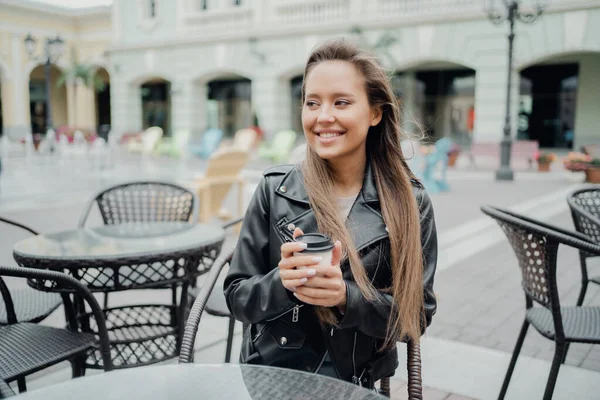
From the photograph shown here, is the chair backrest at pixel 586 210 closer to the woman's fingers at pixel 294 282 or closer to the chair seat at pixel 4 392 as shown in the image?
the woman's fingers at pixel 294 282

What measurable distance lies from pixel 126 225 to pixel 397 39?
17.0 m

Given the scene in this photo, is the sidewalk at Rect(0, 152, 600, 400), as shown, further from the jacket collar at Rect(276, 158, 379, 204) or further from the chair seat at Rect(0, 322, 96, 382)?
the jacket collar at Rect(276, 158, 379, 204)

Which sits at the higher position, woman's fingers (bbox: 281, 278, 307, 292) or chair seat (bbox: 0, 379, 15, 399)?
woman's fingers (bbox: 281, 278, 307, 292)

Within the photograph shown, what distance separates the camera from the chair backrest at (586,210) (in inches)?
107

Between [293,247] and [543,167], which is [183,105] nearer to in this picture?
[543,167]

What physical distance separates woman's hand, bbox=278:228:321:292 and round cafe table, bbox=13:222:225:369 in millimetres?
1228

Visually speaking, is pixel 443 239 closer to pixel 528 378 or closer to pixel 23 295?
pixel 528 378

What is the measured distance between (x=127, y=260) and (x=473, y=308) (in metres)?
2.82

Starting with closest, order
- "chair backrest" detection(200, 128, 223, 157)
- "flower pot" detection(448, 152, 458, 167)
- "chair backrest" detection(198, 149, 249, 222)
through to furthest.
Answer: "chair backrest" detection(198, 149, 249, 222), "flower pot" detection(448, 152, 458, 167), "chair backrest" detection(200, 128, 223, 157)

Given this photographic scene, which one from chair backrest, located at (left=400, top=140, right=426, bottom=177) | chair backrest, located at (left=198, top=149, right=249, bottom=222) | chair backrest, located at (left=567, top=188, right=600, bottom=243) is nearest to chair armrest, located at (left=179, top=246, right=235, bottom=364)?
chair backrest, located at (left=400, top=140, right=426, bottom=177)

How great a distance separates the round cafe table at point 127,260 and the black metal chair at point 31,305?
0.13 meters

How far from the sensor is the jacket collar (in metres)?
1.66

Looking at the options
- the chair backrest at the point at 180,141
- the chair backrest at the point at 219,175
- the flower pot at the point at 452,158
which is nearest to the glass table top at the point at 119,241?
the chair backrest at the point at 219,175

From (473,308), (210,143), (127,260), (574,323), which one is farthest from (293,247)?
(210,143)
